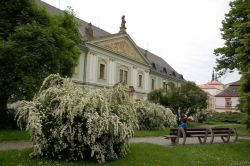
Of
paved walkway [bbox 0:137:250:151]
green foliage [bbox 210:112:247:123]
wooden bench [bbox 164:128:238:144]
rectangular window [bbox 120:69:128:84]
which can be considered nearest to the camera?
paved walkway [bbox 0:137:250:151]

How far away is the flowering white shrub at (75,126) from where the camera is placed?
29.5ft

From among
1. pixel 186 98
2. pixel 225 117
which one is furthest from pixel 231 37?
pixel 225 117

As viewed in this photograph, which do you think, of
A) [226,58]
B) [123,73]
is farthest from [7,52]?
[123,73]

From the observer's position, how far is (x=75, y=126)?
9.18 meters

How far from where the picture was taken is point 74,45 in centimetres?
2048

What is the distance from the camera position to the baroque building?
3850 cm

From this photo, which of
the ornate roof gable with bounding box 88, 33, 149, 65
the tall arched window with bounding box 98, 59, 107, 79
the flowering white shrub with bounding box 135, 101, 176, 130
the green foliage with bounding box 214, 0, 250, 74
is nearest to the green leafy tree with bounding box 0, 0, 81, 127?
the flowering white shrub with bounding box 135, 101, 176, 130

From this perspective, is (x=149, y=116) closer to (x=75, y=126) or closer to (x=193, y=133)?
(x=193, y=133)

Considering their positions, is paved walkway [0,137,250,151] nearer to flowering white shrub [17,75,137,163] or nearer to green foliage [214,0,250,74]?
flowering white shrub [17,75,137,163]

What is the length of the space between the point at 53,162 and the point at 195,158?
4440 millimetres

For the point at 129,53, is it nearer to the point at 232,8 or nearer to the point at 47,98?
the point at 232,8

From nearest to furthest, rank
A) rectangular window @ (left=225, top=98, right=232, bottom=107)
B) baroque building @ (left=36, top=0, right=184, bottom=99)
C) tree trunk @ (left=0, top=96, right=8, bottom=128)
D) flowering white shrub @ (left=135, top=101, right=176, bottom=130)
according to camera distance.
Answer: tree trunk @ (left=0, top=96, right=8, bottom=128), flowering white shrub @ (left=135, top=101, right=176, bottom=130), baroque building @ (left=36, top=0, right=184, bottom=99), rectangular window @ (left=225, top=98, right=232, bottom=107)

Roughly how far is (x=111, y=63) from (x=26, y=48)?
26.7 meters

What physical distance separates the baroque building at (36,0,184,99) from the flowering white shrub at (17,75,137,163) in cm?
2420
